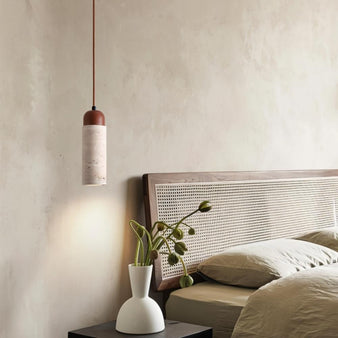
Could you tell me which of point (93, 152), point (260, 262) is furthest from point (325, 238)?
point (93, 152)

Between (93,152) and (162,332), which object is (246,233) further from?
(93,152)

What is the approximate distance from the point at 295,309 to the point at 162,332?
1.57ft

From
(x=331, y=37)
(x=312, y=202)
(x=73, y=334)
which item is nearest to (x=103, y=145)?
(x=73, y=334)

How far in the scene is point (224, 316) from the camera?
7.91 ft

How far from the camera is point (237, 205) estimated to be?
3184 millimetres

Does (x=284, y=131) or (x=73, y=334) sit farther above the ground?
(x=284, y=131)

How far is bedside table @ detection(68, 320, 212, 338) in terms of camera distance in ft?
6.88

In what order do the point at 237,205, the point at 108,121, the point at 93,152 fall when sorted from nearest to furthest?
1. the point at 93,152
2. the point at 108,121
3. the point at 237,205

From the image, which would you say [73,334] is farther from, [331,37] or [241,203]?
[331,37]

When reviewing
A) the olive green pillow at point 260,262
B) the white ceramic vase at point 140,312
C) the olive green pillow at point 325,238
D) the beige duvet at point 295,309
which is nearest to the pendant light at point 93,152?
the white ceramic vase at point 140,312

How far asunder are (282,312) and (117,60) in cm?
126

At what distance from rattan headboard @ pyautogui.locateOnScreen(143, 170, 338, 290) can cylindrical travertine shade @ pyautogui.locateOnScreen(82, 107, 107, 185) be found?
21.3 inches

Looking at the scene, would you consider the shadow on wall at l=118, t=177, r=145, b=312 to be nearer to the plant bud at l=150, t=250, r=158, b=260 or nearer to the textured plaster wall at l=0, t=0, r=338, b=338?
the textured plaster wall at l=0, t=0, r=338, b=338

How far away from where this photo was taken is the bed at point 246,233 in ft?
7.11
